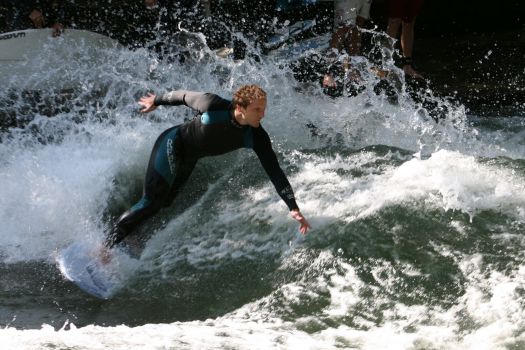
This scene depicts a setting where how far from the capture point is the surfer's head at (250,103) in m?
5.20

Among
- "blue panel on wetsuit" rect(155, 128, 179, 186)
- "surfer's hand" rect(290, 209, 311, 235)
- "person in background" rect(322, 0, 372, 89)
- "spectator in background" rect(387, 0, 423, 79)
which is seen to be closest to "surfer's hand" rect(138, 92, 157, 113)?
"blue panel on wetsuit" rect(155, 128, 179, 186)

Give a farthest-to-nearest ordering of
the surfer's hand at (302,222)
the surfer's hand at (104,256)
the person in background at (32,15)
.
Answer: the person in background at (32,15), the surfer's hand at (104,256), the surfer's hand at (302,222)

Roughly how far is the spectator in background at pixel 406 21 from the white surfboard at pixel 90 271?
177 inches

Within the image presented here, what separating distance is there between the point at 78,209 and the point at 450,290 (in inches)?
125

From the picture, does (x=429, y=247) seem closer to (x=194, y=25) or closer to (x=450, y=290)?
(x=450, y=290)

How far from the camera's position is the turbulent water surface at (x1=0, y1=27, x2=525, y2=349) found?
463cm

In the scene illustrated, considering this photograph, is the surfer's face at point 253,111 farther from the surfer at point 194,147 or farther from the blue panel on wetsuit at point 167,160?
the blue panel on wetsuit at point 167,160

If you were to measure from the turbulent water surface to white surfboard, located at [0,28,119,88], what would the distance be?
0.82 m

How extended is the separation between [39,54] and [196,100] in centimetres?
413

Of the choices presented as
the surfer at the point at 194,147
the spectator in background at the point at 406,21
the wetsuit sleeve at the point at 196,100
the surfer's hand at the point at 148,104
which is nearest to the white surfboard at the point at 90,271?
the surfer at the point at 194,147

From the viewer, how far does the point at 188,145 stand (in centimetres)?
579

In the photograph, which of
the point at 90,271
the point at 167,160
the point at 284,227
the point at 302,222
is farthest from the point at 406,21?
the point at 90,271

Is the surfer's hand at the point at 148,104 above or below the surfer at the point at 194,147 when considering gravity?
above

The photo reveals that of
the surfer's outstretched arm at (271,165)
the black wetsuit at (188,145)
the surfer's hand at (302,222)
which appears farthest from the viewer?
the black wetsuit at (188,145)
